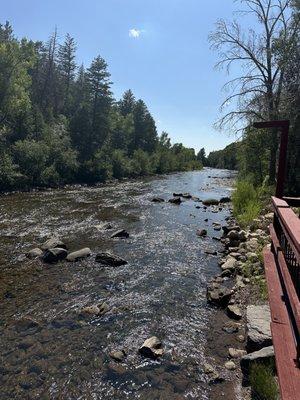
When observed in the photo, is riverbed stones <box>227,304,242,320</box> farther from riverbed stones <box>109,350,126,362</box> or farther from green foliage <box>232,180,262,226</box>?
green foliage <box>232,180,262,226</box>

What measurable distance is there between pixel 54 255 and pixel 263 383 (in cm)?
736

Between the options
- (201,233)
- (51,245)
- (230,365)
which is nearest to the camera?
(230,365)

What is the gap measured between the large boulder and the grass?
0.13m

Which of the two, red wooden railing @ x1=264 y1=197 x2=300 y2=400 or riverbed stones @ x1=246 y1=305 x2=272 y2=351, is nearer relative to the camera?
red wooden railing @ x1=264 y1=197 x2=300 y2=400

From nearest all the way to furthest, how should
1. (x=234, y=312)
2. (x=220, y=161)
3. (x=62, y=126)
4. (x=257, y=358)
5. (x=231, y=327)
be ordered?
(x=257, y=358) → (x=231, y=327) → (x=234, y=312) → (x=62, y=126) → (x=220, y=161)

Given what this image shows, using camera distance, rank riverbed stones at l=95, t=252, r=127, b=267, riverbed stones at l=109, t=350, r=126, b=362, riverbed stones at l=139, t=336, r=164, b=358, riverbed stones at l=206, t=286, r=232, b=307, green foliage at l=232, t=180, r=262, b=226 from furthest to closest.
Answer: green foliage at l=232, t=180, r=262, b=226, riverbed stones at l=95, t=252, r=127, b=267, riverbed stones at l=206, t=286, r=232, b=307, riverbed stones at l=139, t=336, r=164, b=358, riverbed stones at l=109, t=350, r=126, b=362

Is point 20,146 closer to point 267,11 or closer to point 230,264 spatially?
point 267,11

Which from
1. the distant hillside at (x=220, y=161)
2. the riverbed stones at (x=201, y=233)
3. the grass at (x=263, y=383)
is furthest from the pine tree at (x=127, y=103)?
the grass at (x=263, y=383)

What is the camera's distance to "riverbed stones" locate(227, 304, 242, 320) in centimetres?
701

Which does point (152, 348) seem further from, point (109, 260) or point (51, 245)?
point (51, 245)

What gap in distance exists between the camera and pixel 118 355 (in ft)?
18.8

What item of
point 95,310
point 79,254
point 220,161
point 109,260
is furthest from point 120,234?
point 220,161

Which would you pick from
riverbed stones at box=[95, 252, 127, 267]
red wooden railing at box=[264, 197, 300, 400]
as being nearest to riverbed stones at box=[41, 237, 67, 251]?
riverbed stones at box=[95, 252, 127, 267]

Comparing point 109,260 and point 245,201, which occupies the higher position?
point 245,201
